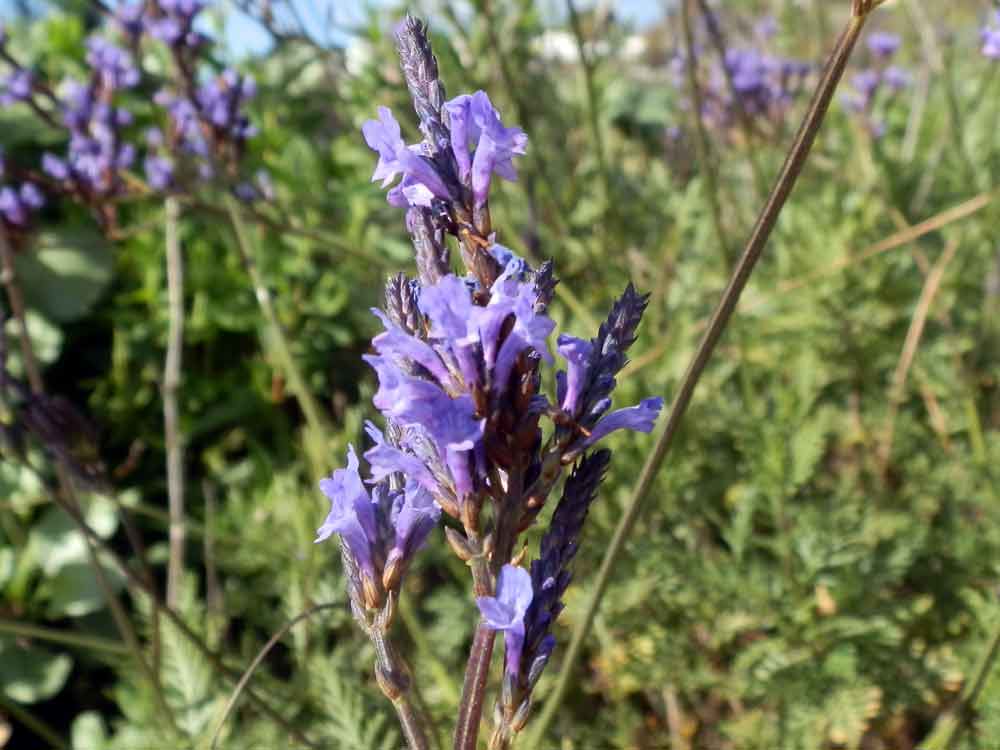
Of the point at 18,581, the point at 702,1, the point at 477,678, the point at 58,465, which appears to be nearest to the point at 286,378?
the point at 18,581

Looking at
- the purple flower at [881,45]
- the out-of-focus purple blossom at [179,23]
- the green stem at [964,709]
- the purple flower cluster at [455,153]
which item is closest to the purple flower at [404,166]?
the purple flower cluster at [455,153]

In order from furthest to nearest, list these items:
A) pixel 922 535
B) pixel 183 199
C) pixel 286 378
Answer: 1. pixel 286 378
2. pixel 183 199
3. pixel 922 535

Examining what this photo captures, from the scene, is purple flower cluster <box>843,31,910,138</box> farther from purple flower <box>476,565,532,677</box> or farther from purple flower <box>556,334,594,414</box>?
purple flower <box>476,565,532,677</box>

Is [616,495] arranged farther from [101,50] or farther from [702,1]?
[101,50]

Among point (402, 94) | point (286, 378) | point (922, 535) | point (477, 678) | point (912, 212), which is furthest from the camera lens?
point (286, 378)

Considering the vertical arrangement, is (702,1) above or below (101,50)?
below

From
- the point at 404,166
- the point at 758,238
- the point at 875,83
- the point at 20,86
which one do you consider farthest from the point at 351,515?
the point at 875,83
